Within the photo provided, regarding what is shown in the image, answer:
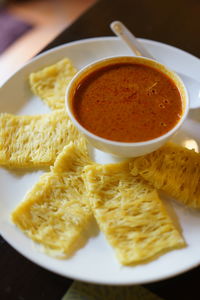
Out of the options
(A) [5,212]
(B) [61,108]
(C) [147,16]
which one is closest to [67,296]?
(A) [5,212]

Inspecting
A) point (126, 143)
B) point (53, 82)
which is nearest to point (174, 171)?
point (126, 143)

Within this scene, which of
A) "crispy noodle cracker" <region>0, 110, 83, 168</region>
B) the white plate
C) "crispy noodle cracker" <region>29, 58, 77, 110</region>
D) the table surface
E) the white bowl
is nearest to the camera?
the white plate

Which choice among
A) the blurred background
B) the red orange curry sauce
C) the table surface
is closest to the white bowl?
the red orange curry sauce

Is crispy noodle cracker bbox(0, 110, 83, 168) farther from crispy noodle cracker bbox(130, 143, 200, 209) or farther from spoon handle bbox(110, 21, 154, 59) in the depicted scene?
spoon handle bbox(110, 21, 154, 59)

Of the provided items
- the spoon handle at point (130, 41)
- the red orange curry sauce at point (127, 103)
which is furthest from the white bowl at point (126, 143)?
the spoon handle at point (130, 41)

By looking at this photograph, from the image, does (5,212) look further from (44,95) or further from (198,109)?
(198,109)

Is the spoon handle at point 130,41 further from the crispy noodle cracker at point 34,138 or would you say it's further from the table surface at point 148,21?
the crispy noodle cracker at point 34,138
